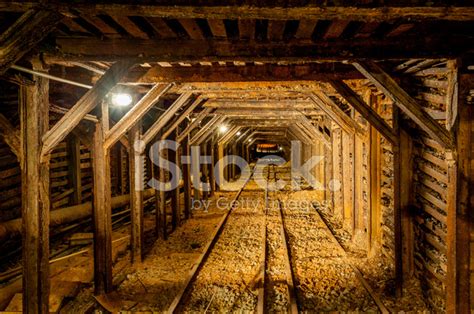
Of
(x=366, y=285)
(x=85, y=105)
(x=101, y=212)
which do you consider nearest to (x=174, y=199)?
→ (x=101, y=212)

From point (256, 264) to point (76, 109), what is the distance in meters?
4.30

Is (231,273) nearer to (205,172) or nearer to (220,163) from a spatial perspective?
(205,172)

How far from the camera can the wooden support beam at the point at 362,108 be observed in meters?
4.92

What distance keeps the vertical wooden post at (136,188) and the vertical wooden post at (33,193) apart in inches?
118

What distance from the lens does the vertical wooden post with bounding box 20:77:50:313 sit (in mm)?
3592

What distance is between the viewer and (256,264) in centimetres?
660

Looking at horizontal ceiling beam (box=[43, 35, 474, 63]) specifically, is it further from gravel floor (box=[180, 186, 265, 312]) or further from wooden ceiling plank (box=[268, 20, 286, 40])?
gravel floor (box=[180, 186, 265, 312])

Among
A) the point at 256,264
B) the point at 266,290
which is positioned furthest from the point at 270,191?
the point at 266,290

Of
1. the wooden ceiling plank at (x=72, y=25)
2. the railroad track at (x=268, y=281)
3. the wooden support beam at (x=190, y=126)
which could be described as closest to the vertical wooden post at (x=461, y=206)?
the railroad track at (x=268, y=281)

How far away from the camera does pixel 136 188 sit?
22.2 ft

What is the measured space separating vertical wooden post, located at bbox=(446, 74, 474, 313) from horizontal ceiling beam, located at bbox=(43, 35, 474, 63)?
0.56 metres

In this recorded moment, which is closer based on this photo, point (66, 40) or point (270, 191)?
point (66, 40)

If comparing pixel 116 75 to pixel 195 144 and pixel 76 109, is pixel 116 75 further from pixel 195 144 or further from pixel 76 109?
pixel 195 144

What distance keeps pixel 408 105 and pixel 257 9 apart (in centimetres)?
205
